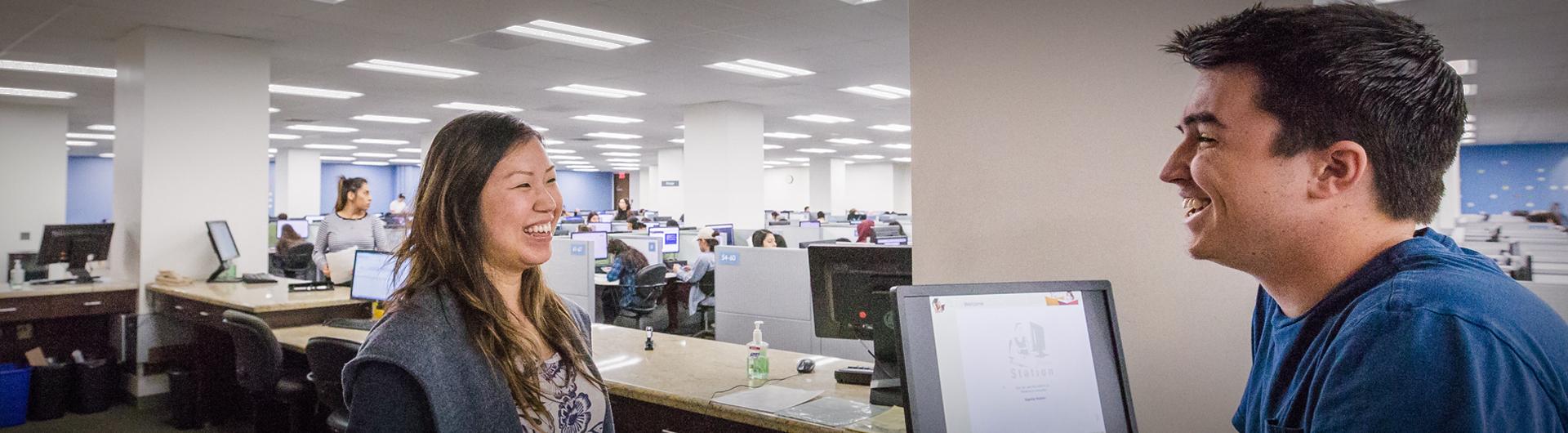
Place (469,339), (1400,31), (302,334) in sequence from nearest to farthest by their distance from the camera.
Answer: (1400,31), (469,339), (302,334)

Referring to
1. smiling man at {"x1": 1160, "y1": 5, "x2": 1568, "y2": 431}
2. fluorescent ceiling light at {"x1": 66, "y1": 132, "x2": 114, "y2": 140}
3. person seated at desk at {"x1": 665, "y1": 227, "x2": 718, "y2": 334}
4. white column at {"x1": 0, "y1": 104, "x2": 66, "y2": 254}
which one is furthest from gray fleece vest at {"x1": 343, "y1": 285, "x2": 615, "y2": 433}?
fluorescent ceiling light at {"x1": 66, "y1": 132, "x2": 114, "y2": 140}

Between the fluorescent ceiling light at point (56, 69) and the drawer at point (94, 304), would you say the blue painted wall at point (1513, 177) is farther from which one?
the fluorescent ceiling light at point (56, 69)

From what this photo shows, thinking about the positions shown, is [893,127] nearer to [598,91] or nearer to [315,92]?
[598,91]

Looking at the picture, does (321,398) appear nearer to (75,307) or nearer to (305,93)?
(75,307)

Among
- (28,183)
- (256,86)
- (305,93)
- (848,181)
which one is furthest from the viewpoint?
(848,181)

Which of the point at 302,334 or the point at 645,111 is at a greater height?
the point at 645,111

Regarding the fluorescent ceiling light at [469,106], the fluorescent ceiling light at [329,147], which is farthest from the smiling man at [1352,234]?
the fluorescent ceiling light at [329,147]

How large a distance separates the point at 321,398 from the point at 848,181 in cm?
2205

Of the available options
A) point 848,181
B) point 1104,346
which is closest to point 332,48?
point 1104,346

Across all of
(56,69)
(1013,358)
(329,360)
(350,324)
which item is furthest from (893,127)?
(1013,358)

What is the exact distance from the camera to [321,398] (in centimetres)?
323

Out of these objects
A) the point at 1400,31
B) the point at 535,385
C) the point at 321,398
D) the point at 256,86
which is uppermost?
the point at 256,86

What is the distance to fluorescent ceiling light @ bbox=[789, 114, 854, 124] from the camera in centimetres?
1150

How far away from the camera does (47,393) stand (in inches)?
195
